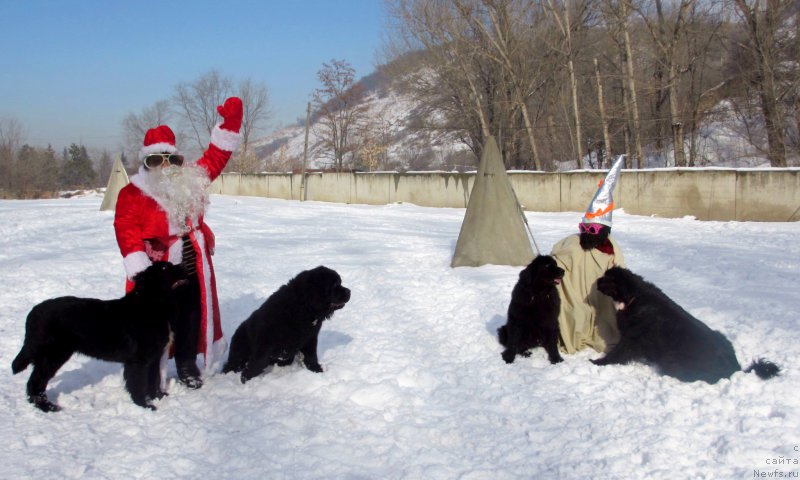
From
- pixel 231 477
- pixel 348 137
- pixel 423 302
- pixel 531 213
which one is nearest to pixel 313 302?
pixel 231 477

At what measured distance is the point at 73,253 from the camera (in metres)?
10.8

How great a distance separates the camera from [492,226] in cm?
957

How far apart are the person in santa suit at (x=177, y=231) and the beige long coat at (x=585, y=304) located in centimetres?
335

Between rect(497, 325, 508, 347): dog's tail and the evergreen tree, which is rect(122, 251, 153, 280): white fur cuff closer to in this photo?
rect(497, 325, 508, 347): dog's tail

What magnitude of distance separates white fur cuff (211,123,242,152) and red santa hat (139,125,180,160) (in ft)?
1.31

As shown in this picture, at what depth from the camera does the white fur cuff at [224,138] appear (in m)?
5.18

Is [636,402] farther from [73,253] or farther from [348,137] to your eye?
[348,137]

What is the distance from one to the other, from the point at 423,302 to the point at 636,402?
12.5ft

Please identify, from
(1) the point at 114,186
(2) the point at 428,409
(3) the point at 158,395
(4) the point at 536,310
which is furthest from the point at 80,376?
(1) the point at 114,186

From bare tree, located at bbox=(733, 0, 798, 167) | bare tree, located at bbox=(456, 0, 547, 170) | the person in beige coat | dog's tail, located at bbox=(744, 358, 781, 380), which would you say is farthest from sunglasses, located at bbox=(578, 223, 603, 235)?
bare tree, located at bbox=(456, 0, 547, 170)

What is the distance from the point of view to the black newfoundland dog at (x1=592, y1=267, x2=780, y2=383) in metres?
4.54

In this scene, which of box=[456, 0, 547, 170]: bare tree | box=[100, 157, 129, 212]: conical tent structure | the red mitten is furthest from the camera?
box=[456, 0, 547, 170]: bare tree

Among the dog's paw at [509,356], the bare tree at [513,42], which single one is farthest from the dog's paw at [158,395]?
the bare tree at [513,42]

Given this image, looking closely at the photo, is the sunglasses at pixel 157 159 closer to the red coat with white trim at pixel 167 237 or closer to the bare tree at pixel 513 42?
the red coat with white trim at pixel 167 237
